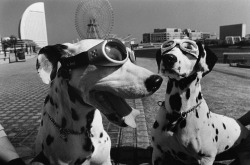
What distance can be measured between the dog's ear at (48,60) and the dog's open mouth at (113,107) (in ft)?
1.49

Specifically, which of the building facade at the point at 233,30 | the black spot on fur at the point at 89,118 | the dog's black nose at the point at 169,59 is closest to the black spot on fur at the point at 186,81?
the dog's black nose at the point at 169,59

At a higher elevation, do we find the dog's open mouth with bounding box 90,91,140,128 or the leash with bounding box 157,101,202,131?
the dog's open mouth with bounding box 90,91,140,128

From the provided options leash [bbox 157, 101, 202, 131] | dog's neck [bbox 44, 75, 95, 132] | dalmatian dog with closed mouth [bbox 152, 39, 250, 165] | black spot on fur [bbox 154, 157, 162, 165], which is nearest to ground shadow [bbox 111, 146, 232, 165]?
black spot on fur [bbox 154, 157, 162, 165]

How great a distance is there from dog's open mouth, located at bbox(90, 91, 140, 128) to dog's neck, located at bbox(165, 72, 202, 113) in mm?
1101

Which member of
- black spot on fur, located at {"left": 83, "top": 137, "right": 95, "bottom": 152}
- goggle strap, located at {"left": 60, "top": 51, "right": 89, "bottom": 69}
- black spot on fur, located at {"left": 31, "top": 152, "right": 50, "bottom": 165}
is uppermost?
goggle strap, located at {"left": 60, "top": 51, "right": 89, "bottom": 69}

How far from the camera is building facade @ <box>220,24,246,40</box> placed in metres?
164

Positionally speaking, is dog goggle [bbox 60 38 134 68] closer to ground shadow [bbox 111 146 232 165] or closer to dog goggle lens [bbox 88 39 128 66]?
dog goggle lens [bbox 88 39 128 66]

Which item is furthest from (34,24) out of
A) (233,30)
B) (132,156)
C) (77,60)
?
(77,60)

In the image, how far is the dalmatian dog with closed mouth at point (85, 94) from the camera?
1.89 m

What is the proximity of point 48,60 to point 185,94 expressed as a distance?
1.62 m

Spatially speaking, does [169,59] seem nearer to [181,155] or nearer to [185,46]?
[185,46]

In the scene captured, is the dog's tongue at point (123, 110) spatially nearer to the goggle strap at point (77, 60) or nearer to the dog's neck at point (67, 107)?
the dog's neck at point (67, 107)

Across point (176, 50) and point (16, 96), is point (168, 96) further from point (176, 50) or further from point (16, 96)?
point (16, 96)

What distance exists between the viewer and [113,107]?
→ 198 cm
